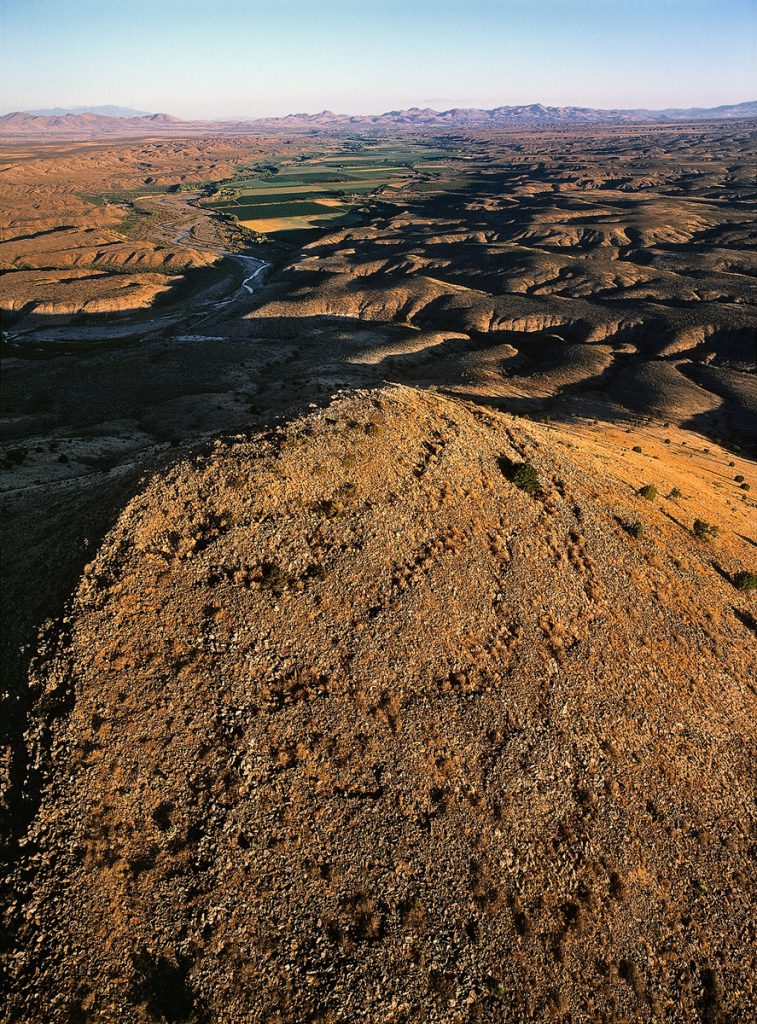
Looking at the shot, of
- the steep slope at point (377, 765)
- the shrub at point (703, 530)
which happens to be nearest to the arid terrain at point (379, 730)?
the steep slope at point (377, 765)

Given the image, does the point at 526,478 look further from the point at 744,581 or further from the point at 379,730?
the point at 379,730

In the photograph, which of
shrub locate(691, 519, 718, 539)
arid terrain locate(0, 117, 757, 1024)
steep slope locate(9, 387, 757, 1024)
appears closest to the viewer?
steep slope locate(9, 387, 757, 1024)

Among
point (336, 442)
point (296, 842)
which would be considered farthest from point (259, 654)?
point (336, 442)

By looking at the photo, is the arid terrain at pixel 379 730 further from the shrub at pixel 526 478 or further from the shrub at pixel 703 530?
the shrub at pixel 703 530

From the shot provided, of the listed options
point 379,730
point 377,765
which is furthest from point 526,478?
point 377,765

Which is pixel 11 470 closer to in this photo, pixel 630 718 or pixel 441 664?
pixel 441 664

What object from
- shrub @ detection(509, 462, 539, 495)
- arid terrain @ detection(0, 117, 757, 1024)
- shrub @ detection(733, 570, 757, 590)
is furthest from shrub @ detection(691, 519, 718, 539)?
shrub @ detection(509, 462, 539, 495)

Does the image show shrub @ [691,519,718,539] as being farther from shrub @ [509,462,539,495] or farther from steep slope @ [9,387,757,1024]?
shrub @ [509,462,539,495]
